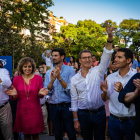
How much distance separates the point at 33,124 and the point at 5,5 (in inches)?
484

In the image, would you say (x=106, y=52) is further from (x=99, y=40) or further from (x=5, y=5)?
A: (x=99, y=40)

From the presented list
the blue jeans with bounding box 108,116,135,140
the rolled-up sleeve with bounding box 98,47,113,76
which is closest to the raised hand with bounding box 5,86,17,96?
the rolled-up sleeve with bounding box 98,47,113,76

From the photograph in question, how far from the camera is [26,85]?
347 cm

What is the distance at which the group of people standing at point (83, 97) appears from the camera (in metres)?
2.43

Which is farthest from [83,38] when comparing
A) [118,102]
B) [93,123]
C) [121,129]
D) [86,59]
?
[121,129]

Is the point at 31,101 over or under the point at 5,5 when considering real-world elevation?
under

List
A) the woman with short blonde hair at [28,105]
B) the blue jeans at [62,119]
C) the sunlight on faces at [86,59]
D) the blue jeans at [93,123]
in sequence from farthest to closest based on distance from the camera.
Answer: the woman with short blonde hair at [28,105], the blue jeans at [62,119], the sunlight on faces at [86,59], the blue jeans at [93,123]

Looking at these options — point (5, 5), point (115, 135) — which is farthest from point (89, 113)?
point (5, 5)

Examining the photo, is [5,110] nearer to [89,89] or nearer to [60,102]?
[60,102]

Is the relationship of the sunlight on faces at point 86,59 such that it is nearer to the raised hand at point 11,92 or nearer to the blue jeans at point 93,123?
the blue jeans at point 93,123

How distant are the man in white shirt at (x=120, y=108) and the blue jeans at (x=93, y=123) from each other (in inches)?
8.6

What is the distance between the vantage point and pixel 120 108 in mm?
2514

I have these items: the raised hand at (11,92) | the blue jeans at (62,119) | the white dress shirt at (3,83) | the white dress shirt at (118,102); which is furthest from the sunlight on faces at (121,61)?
the white dress shirt at (3,83)

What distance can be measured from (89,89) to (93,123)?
0.55 metres
